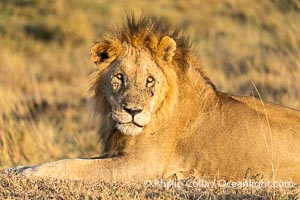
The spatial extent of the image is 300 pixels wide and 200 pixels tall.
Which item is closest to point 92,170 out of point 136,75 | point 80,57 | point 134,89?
point 134,89

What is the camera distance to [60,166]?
6.57m

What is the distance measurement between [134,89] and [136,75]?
0.16m

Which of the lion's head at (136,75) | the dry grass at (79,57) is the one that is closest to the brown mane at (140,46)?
the lion's head at (136,75)

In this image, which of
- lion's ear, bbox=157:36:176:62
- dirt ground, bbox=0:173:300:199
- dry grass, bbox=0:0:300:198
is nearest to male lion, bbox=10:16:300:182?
lion's ear, bbox=157:36:176:62

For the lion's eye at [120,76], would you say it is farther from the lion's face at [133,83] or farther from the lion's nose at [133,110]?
the lion's nose at [133,110]

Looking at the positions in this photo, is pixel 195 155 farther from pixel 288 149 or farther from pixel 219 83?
pixel 219 83

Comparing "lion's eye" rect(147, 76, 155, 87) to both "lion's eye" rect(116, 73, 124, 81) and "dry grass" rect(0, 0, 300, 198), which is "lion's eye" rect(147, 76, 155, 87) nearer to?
"lion's eye" rect(116, 73, 124, 81)

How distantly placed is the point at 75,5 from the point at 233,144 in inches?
732

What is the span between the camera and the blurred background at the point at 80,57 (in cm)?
1141

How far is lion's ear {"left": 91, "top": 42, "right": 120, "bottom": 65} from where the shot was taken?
6.98m

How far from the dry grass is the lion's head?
5.99 ft

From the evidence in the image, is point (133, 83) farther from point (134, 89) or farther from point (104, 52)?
point (104, 52)

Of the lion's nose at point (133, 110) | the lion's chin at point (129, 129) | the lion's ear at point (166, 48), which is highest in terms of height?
the lion's ear at point (166, 48)

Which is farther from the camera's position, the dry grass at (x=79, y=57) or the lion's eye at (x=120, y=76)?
the dry grass at (x=79, y=57)
